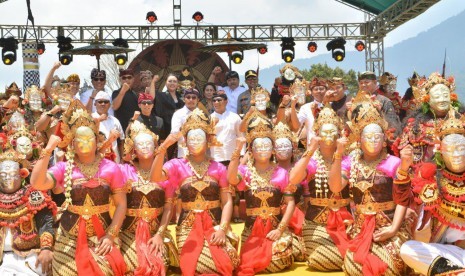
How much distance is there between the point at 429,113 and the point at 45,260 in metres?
3.44

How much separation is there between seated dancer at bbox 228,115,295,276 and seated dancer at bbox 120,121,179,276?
63cm

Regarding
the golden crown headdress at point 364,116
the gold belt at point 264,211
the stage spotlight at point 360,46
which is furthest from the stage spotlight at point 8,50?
the golden crown headdress at point 364,116

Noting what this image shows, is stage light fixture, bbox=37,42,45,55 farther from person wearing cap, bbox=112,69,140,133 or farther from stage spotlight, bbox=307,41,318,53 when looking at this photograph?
person wearing cap, bbox=112,69,140,133

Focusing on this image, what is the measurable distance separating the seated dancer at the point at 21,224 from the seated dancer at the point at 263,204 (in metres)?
1.58

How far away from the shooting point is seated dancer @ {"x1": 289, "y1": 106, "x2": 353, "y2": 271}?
217 inches

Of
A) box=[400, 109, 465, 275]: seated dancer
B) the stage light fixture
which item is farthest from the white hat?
the stage light fixture

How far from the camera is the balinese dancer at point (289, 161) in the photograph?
5875 millimetres

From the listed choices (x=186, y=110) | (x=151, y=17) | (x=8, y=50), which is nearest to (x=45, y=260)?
(x=186, y=110)

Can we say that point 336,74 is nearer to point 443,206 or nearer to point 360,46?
point 360,46

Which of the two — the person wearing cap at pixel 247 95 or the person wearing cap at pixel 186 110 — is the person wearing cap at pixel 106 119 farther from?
the person wearing cap at pixel 247 95

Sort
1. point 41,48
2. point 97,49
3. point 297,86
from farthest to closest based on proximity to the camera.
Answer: point 41,48, point 97,49, point 297,86

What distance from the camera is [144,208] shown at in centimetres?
548

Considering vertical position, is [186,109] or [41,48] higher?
[41,48]

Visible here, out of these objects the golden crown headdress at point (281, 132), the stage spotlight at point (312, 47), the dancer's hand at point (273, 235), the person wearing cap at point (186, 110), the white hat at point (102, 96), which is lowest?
the dancer's hand at point (273, 235)
